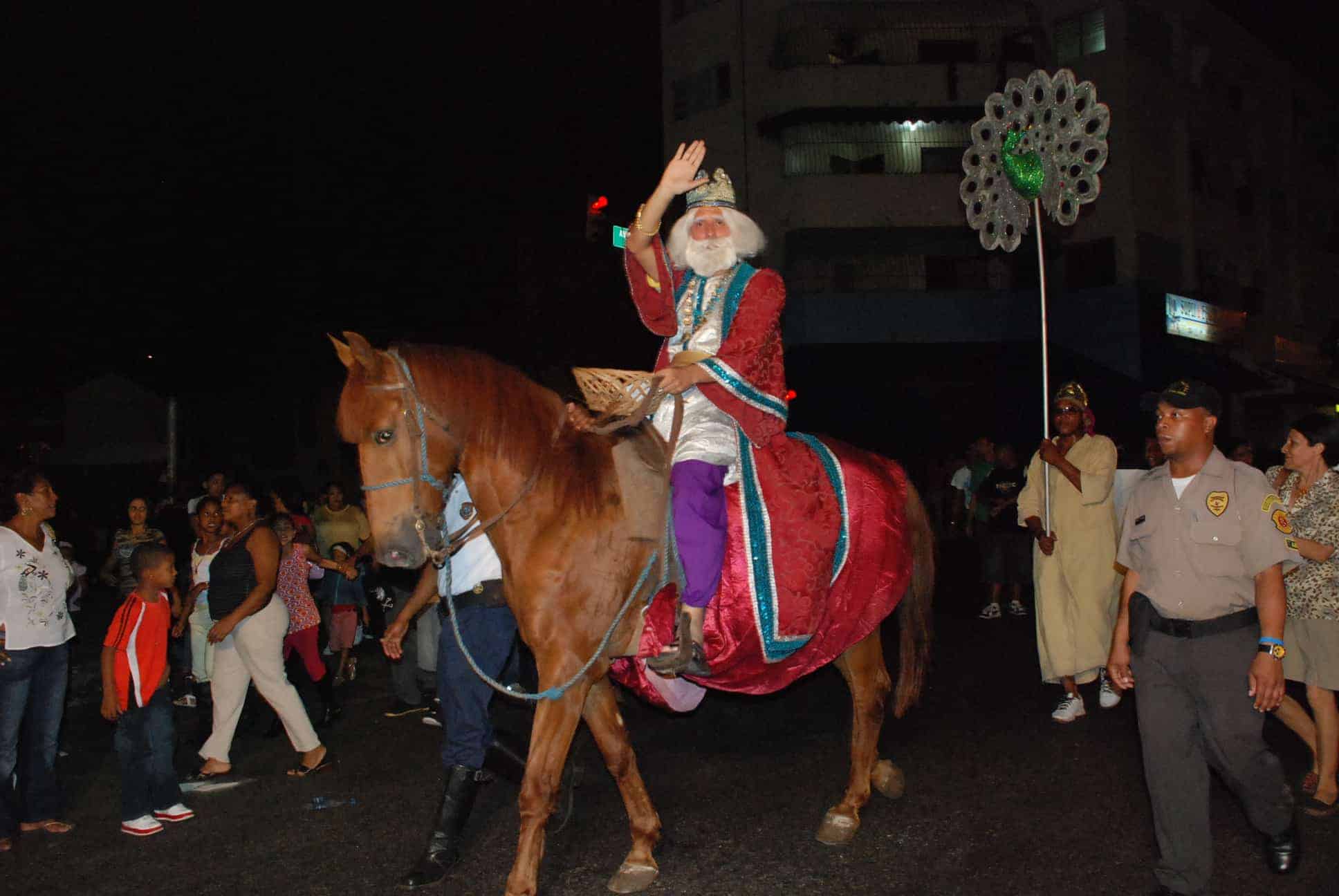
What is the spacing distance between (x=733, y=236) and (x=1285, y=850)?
3.49 meters

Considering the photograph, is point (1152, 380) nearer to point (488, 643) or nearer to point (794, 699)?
point (794, 699)

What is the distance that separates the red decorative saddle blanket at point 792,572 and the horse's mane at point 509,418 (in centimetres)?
Answer: 63

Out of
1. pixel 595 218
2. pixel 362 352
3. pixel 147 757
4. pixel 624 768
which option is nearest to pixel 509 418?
pixel 362 352

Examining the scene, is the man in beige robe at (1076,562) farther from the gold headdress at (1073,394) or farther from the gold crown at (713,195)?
the gold crown at (713,195)

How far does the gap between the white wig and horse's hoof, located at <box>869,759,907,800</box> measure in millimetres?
2748

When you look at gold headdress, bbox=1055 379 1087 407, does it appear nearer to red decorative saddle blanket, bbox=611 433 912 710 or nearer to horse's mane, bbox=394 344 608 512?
red decorative saddle blanket, bbox=611 433 912 710

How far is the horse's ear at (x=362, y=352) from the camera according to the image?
3793 millimetres

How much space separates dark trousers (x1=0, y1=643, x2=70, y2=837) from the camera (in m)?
5.17

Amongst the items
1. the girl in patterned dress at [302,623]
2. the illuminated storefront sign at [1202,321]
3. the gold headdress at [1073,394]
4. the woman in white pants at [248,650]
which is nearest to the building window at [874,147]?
the illuminated storefront sign at [1202,321]

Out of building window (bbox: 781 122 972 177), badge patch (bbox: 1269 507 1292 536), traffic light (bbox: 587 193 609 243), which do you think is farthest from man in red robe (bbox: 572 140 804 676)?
building window (bbox: 781 122 972 177)

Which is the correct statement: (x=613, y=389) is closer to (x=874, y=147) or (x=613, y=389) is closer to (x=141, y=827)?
(x=141, y=827)

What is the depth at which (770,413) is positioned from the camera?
4492mm

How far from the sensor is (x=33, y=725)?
536cm

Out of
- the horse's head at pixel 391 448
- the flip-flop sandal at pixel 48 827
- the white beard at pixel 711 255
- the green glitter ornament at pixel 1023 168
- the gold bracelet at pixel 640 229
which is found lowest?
the flip-flop sandal at pixel 48 827
